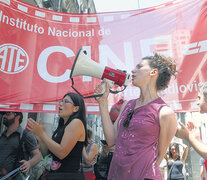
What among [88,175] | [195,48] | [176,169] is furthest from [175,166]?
[195,48]

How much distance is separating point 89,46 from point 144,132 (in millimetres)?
2159

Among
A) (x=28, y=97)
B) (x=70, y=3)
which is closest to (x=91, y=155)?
(x=28, y=97)

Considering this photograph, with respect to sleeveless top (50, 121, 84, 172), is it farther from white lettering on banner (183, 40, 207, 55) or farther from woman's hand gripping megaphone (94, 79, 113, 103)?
white lettering on banner (183, 40, 207, 55)

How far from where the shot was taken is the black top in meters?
2.60

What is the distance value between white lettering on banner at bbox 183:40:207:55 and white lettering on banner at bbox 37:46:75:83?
5.41 ft

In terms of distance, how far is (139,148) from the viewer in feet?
3.89

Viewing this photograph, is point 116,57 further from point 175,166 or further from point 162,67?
point 175,166

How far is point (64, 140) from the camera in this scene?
173cm

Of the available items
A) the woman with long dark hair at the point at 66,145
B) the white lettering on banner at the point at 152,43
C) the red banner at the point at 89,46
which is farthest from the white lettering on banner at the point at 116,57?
the woman with long dark hair at the point at 66,145

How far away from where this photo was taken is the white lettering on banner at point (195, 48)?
2693mm

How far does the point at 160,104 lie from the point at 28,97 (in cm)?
188

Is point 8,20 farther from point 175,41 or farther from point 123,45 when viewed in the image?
point 175,41

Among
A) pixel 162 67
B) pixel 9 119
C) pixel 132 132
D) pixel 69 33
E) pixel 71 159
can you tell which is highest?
pixel 69 33

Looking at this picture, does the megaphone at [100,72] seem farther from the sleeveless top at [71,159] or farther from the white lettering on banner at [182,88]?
the white lettering on banner at [182,88]
